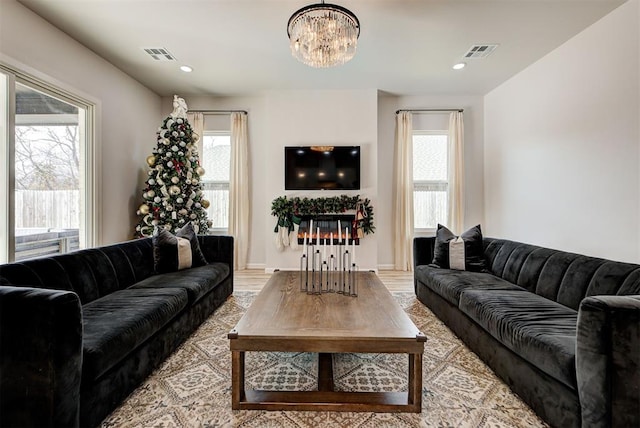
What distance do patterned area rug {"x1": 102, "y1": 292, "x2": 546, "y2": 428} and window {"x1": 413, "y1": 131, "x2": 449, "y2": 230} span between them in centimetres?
308

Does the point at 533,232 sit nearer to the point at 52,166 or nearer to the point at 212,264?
the point at 212,264

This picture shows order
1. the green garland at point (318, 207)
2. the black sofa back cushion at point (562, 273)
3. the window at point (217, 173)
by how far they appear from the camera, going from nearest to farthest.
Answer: the black sofa back cushion at point (562, 273) < the green garland at point (318, 207) < the window at point (217, 173)

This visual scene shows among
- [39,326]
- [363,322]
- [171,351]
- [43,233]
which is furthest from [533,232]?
[43,233]

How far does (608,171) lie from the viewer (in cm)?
299

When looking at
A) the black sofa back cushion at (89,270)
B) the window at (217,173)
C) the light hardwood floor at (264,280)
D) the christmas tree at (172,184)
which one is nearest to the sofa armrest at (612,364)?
the light hardwood floor at (264,280)

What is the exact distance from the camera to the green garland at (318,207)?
4965mm

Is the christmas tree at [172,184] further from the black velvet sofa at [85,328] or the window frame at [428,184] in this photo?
the window frame at [428,184]

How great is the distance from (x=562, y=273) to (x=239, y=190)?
15.1ft

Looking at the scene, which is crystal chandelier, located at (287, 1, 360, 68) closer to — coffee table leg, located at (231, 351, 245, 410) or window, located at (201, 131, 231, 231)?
coffee table leg, located at (231, 351, 245, 410)

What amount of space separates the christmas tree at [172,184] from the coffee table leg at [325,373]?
3.36 meters

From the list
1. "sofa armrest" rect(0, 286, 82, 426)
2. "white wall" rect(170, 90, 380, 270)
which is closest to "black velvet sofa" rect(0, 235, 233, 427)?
"sofa armrest" rect(0, 286, 82, 426)

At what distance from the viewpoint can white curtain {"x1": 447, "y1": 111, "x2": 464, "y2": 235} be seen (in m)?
5.24

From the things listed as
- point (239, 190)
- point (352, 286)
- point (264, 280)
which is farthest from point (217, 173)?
point (352, 286)

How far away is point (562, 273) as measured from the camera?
2342 millimetres
